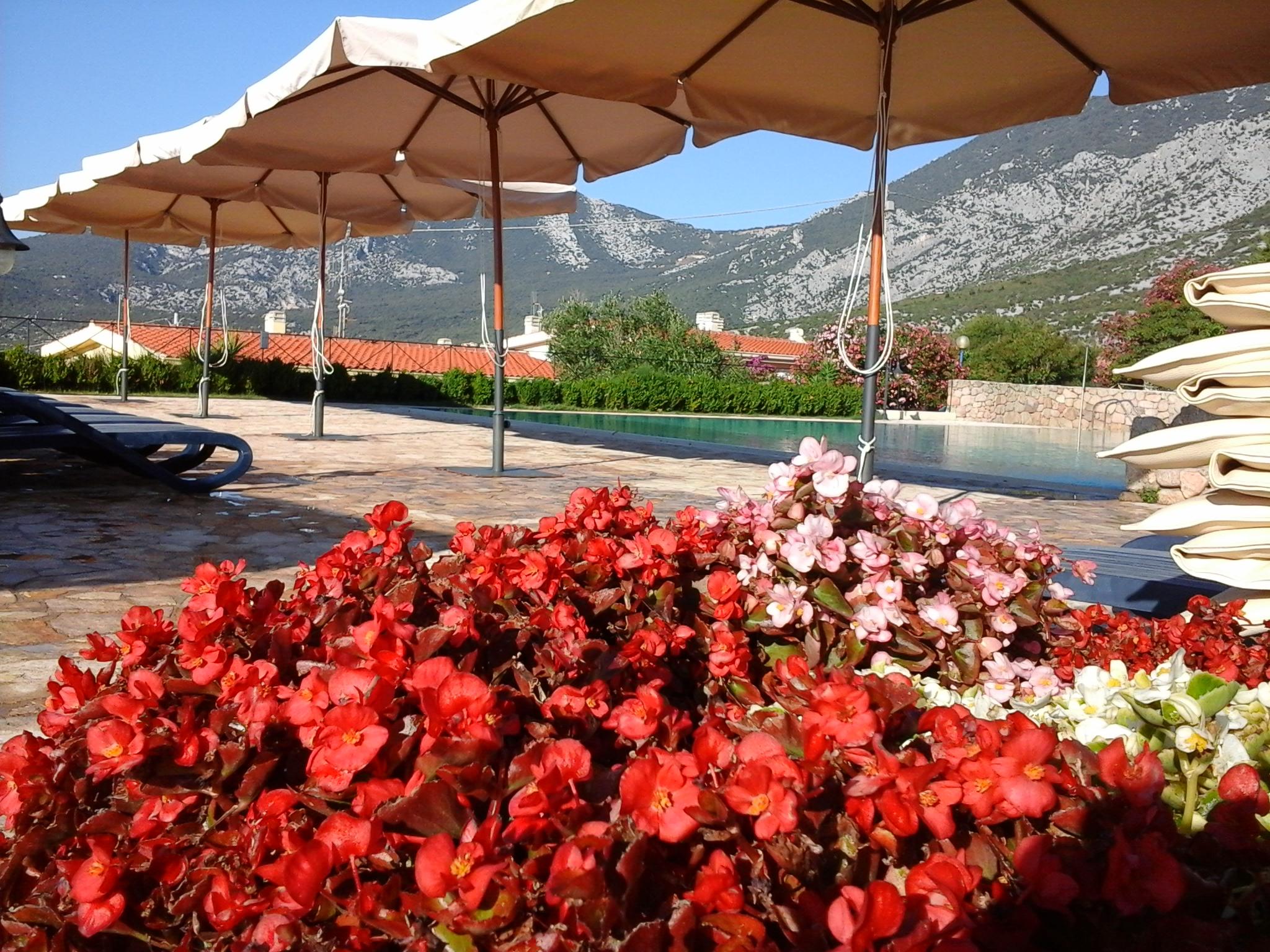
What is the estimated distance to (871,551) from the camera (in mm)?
1598

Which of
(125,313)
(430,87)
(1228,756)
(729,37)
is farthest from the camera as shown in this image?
(125,313)

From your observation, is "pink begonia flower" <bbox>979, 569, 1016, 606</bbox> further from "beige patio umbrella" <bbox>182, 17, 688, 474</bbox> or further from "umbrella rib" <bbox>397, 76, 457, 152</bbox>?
"umbrella rib" <bbox>397, 76, 457, 152</bbox>

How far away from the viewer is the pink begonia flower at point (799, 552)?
5.09ft

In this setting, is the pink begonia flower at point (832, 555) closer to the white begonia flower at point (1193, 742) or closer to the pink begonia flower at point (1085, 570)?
the pink begonia flower at point (1085, 570)

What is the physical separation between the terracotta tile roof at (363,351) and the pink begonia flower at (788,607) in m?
26.1

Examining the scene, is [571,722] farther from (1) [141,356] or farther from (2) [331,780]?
(1) [141,356]

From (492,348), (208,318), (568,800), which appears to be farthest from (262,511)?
(208,318)

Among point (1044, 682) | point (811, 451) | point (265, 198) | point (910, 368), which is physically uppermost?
point (265, 198)

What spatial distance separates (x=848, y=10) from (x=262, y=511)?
374 cm

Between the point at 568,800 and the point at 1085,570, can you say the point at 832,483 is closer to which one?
the point at 1085,570

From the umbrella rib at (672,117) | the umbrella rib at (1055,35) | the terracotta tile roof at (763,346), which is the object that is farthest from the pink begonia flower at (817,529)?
the terracotta tile roof at (763,346)

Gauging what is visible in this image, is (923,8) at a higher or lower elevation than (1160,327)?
lower

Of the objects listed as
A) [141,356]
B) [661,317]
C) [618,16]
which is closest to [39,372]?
[141,356]

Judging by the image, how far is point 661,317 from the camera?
34188mm
